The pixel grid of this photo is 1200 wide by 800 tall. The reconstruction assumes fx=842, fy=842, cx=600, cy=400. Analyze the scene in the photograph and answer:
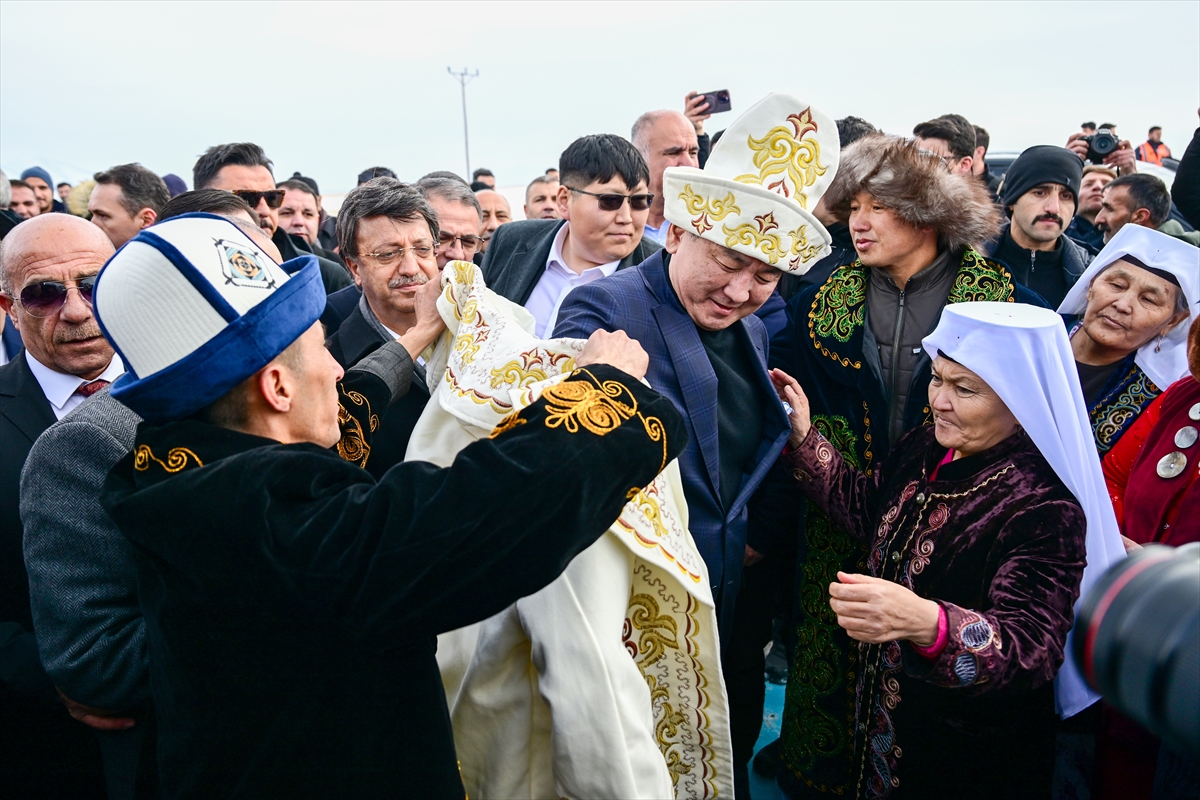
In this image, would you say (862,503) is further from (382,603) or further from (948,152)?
(948,152)

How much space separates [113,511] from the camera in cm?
132

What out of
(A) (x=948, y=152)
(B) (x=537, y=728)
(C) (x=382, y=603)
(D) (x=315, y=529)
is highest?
(A) (x=948, y=152)

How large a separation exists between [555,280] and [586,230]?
296 mm

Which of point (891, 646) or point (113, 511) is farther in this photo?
point (891, 646)

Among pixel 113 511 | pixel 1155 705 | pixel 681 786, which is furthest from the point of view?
pixel 681 786

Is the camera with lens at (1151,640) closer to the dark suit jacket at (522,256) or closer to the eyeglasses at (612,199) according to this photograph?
the dark suit jacket at (522,256)

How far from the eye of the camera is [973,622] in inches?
77.7

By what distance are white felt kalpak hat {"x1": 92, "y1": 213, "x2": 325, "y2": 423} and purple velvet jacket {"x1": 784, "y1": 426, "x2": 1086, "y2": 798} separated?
163cm

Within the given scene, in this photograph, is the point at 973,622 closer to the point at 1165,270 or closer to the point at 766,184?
the point at 766,184

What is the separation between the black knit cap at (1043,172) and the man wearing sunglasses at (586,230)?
6.90 ft

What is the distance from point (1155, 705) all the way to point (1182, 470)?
1.91m

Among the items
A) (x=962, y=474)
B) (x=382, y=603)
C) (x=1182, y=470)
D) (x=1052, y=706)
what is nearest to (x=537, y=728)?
(x=382, y=603)

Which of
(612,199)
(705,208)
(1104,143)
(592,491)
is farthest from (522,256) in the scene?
(1104,143)

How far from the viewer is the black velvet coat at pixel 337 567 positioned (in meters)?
1.20
